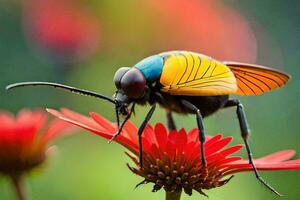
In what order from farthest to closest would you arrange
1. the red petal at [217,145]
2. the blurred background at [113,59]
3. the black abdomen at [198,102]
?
the blurred background at [113,59] → the black abdomen at [198,102] → the red petal at [217,145]

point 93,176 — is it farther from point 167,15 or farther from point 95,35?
point 167,15

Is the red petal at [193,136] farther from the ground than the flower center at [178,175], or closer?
farther from the ground

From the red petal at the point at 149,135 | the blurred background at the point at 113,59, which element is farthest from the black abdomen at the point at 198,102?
the blurred background at the point at 113,59

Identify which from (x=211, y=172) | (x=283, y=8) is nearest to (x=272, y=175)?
(x=211, y=172)

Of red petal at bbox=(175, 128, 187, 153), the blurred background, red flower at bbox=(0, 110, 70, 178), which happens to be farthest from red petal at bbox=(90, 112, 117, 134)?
the blurred background

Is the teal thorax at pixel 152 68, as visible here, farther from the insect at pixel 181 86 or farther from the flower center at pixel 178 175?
the flower center at pixel 178 175
